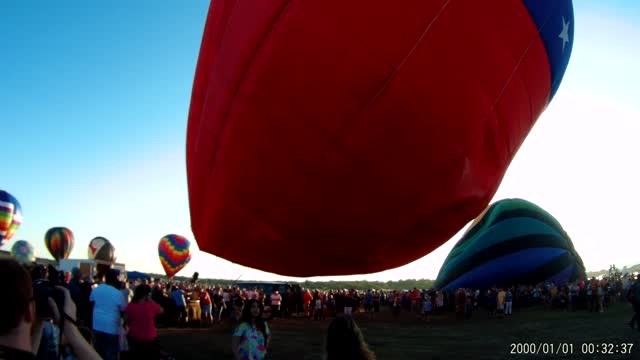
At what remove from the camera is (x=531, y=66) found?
5934mm

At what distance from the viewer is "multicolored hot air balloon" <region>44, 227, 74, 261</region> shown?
101 ft

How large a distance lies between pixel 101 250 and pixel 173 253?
14.1ft

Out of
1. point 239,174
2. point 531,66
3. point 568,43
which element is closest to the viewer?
point 239,174

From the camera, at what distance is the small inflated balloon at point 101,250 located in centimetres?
2547

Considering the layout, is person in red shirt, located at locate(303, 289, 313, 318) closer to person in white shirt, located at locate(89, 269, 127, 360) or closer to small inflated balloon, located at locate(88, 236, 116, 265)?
small inflated balloon, located at locate(88, 236, 116, 265)

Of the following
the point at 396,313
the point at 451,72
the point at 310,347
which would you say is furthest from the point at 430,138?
the point at 396,313

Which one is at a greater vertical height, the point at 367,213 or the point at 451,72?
the point at 451,72

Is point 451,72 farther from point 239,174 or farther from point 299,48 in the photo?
point 239,174

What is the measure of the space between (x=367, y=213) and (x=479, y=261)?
15950 millimetres

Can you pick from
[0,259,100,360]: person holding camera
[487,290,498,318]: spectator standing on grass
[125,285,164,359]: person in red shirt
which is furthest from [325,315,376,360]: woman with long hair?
[487,290,498,318]: spectator standing on grass

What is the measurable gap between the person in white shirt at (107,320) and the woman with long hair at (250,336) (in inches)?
61.2

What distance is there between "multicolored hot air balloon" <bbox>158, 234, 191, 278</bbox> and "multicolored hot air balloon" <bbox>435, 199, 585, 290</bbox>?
1578cm

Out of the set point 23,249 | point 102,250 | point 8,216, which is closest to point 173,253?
point 102,250

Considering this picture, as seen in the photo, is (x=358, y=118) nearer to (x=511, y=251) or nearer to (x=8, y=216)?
(x=511, y=251)
